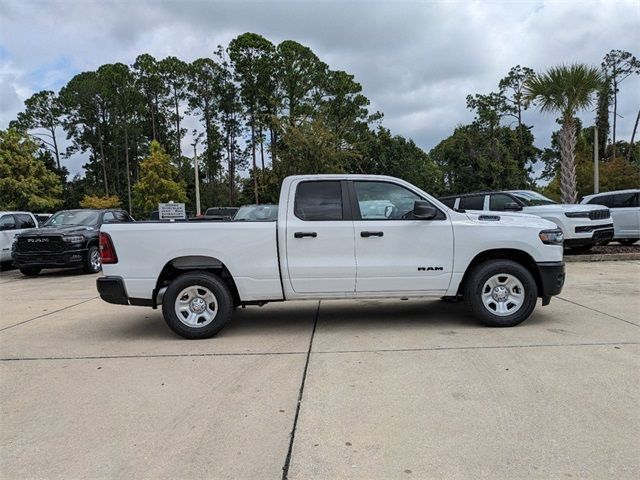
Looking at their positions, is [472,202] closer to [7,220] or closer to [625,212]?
[625,212]

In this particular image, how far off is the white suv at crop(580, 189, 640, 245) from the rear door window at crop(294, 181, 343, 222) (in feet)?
39.2

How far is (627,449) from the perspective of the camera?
3068 mm

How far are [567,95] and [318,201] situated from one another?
1374 centimetres

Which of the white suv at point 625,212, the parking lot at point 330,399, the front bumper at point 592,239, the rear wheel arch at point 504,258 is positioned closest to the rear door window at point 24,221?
the parking lot at point 330,399

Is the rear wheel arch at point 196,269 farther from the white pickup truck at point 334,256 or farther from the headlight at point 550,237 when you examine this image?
the headlight at point 550,237

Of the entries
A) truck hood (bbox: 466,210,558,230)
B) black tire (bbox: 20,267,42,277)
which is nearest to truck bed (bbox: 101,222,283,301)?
truck hood (bbox: 466,210,558,230)

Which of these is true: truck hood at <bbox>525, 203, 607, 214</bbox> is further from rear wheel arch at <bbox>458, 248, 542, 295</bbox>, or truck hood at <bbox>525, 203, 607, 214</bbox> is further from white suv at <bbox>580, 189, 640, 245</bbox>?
rear wheel arch at <bbox>458, 248, 542, 295</bbox>

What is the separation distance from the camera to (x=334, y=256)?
5852 millimetres

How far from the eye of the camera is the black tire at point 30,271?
42.8ft

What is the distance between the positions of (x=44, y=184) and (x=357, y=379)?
41.6m

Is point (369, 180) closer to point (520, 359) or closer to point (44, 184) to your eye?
point (520, 359)

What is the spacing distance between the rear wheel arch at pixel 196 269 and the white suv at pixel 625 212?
12975 millimetres

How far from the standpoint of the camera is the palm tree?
624 inches

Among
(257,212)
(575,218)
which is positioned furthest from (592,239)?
(257,212)
